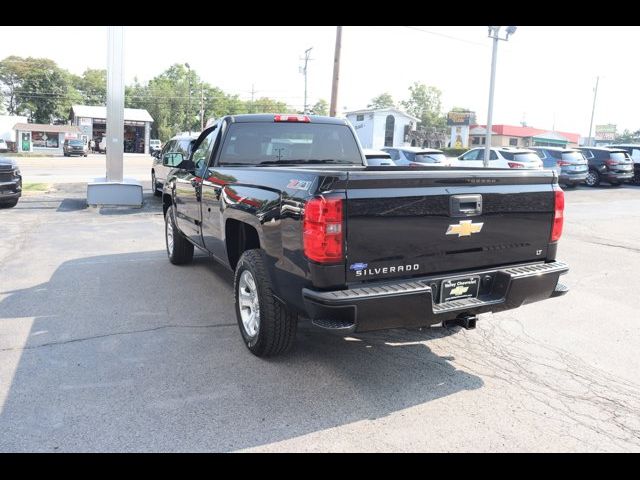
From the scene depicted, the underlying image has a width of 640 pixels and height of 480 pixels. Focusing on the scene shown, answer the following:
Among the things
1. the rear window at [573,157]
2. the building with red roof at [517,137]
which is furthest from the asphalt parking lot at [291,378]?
the building with red roof at [517,137]

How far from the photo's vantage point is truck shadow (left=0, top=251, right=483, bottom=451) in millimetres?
3160

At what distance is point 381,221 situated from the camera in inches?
134

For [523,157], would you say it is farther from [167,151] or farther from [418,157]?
[167,151]

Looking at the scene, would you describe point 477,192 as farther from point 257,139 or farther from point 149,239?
point 149,239

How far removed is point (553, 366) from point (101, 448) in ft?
10.7

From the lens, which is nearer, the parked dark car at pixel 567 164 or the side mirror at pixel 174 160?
the side mirror at pixel 174 160

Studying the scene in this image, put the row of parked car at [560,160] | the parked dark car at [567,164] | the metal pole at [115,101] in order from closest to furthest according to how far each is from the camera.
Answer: the metal pole at [115,101] → the row of parked car at [560,160] → the parked dark car at [567,164]

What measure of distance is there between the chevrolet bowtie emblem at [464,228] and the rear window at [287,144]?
94.0 inches

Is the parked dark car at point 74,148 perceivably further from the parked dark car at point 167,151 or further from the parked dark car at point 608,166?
the parked dark car at point 608,166

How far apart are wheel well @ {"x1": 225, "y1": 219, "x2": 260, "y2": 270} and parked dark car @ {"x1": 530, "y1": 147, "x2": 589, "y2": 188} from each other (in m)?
18.1

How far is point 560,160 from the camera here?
823 inches

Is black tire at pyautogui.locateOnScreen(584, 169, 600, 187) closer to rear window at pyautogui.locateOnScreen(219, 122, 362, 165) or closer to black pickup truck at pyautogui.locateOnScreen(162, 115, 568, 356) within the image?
rear window at pyautogui.locateOnScreen(219, 122, 362, 165)

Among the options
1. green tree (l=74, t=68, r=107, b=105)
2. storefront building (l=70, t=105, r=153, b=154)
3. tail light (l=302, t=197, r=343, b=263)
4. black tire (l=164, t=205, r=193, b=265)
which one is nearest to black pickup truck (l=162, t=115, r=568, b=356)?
tail light (l=302, t=197, r=343, b=263)

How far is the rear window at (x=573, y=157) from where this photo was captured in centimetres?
2083
